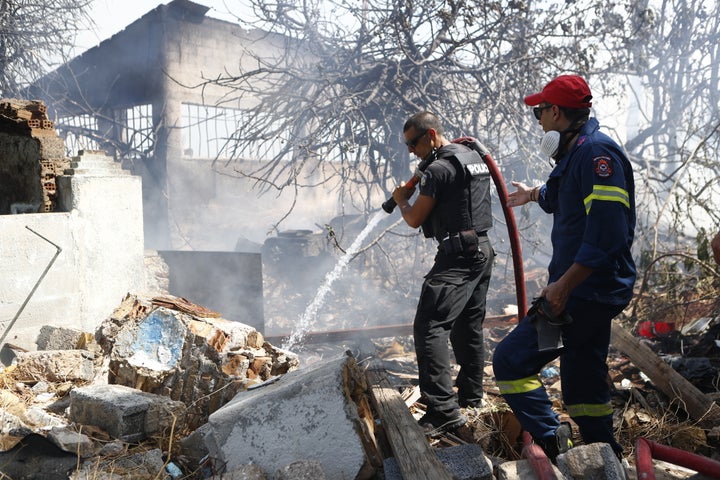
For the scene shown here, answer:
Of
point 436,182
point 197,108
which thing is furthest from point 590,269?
point 197,108

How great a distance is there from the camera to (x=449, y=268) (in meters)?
3.68

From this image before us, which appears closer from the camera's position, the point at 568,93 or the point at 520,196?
the point at 568,93

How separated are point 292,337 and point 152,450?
11.5 ft

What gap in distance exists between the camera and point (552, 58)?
8609 millimetres

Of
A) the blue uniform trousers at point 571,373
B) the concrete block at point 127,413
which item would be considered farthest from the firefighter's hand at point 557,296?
the concrete block at point 127,413

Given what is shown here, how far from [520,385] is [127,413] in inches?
86.4

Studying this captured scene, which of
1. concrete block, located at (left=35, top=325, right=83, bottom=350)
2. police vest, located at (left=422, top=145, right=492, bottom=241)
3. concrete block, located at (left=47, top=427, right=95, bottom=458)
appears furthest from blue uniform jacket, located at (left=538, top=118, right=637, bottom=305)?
concrete block, located at (left=35, top=325, right=83, bottom=350)

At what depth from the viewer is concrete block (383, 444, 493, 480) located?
2635 mm

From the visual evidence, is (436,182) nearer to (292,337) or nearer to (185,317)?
(185,317)

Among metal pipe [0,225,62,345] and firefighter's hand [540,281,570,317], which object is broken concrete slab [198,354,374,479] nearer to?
firefighter's hand [540,281,570,317]

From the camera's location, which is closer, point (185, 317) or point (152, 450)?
point (152, 450)

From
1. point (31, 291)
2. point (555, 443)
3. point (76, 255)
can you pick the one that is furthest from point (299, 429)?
point (76, 255)

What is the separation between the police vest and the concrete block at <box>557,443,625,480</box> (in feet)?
5.24

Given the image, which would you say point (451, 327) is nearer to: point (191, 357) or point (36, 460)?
point (191, 357)
